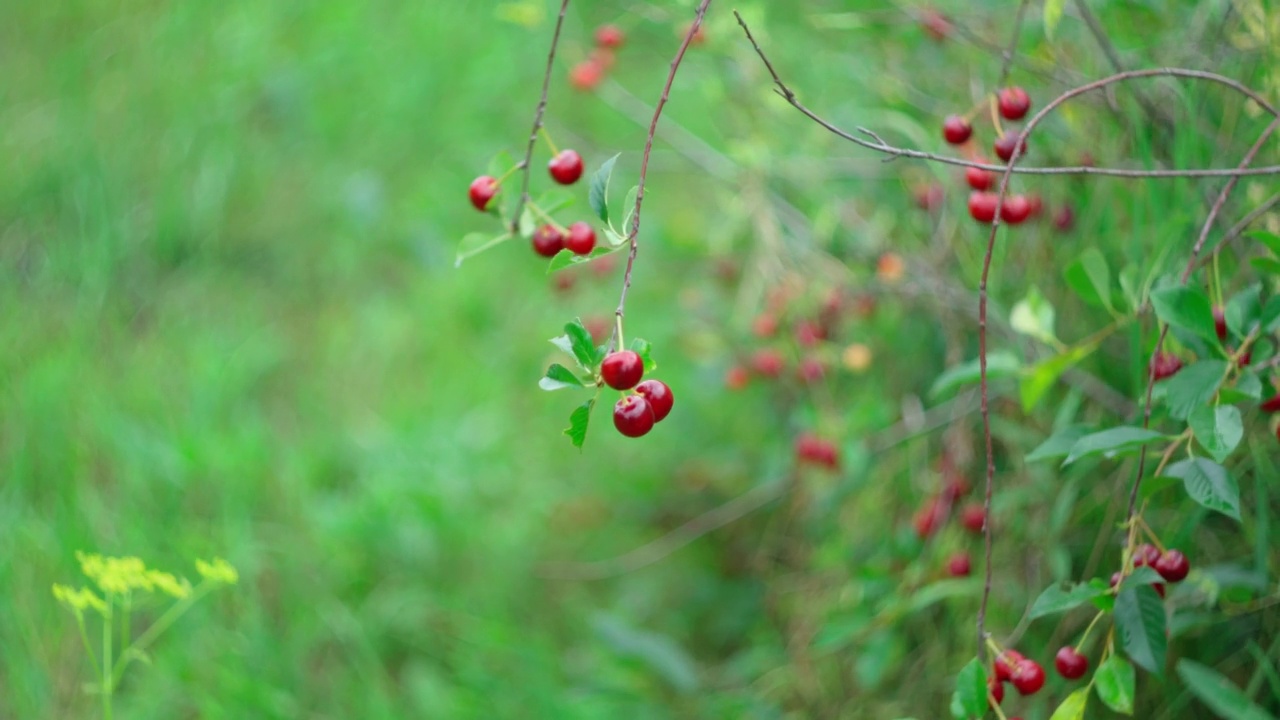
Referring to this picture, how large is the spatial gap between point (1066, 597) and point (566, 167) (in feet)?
2.12

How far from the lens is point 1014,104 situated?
1.15 meters

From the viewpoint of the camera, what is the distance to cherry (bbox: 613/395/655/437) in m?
0.81

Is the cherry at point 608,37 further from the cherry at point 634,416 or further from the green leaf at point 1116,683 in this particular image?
the green leaf at point 1116,683

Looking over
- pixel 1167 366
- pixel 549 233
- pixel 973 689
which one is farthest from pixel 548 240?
pixel 1167 366

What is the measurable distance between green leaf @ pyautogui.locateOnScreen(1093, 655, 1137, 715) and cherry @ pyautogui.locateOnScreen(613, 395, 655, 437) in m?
0.48

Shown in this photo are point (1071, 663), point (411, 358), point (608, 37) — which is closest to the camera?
point (1071, 663)

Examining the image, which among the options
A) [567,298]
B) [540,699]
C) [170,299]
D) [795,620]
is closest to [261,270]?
[170,299]

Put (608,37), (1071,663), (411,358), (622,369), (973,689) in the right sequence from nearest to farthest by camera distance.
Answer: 1. (622,369)
2. (973,689)
3. (1071,663)
4. (608,37)
5. (411,358)

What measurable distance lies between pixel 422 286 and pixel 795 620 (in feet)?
4.23

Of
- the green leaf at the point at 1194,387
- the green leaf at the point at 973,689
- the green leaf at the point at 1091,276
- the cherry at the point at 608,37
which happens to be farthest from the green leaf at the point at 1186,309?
the cherry at the point at 608,37

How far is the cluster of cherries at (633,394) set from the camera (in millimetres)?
788

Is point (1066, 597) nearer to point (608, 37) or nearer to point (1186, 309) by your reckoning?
point (1186, 309)

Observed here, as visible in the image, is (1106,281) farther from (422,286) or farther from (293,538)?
(422,286)

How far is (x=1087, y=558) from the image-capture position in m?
1.48
